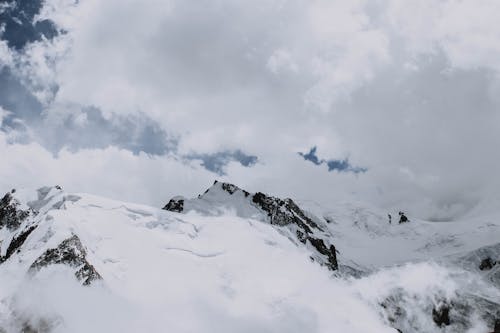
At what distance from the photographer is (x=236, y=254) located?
6604 inches

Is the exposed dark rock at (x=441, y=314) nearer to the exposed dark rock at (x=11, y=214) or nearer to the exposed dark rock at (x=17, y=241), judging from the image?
the exposed dark rock at (x=17, y=241)

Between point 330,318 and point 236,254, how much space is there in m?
37.0

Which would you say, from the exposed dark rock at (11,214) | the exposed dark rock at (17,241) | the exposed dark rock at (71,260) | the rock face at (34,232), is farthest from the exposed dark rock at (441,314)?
the exposed dark rock at (11,214)

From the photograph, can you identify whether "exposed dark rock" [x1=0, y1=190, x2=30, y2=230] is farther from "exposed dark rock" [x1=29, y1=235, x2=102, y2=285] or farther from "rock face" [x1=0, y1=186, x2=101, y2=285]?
"exposed dark rock" [x1=29, y1=235, x2=102, y2=285]

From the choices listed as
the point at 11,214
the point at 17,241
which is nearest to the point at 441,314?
the point at 17,241

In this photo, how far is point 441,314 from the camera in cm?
18875

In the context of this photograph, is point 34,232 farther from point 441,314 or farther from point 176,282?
point 441,314

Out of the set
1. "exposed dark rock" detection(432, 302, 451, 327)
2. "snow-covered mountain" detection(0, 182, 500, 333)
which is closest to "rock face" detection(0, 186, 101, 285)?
"snow-covered mountain" detection(0, 182, 500, 333)

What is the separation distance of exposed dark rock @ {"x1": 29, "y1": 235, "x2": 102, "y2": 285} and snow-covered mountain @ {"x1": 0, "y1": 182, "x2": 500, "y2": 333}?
0.84 ft

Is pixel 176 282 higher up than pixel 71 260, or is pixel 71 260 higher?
pixel 176 282

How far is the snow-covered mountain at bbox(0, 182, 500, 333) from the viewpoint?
117 m

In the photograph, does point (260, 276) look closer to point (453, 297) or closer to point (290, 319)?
point (290, 319)

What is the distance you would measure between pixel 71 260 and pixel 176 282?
31113mm

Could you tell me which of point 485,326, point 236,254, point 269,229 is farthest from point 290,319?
point 485,326
